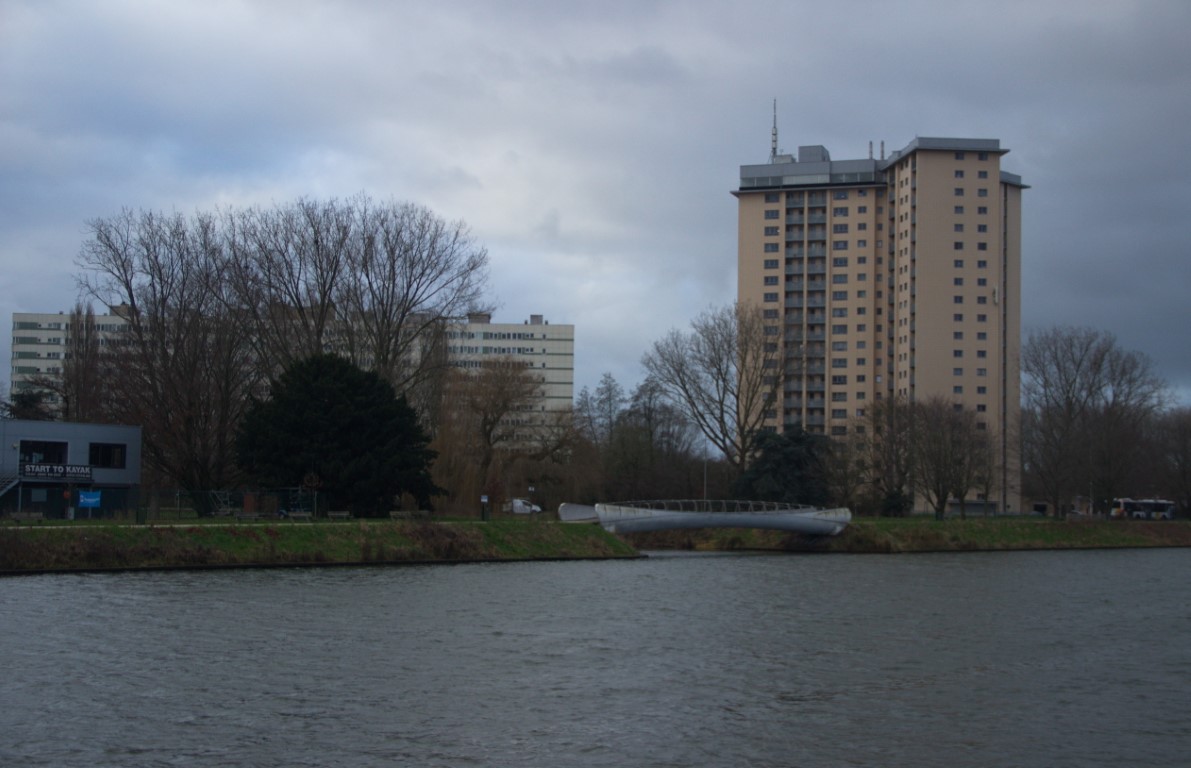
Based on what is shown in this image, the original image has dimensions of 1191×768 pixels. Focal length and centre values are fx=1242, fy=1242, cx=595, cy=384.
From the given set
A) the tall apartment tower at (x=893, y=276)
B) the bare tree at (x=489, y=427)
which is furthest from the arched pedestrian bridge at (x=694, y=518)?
the tall apartment tower at (x=893, y=276)

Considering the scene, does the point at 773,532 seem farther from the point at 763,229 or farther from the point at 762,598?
the point at 763,229

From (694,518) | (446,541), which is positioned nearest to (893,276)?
(694,518)

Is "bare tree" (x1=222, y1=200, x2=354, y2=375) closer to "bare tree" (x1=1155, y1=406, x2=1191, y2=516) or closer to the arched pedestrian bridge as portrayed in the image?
the arched pedestrian bridge

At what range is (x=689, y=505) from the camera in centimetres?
9562

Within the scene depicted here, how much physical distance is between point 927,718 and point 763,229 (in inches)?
4930

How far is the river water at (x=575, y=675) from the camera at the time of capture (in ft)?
60.1

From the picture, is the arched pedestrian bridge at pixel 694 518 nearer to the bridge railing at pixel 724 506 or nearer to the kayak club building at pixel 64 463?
the bridge railing at pixel 724 506

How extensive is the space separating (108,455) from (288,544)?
93.1ft

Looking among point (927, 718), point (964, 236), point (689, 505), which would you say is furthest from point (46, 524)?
point (964, 236)

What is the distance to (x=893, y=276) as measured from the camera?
13712 cm

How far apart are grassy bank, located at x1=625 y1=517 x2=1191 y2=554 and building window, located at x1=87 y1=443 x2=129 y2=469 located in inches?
1273

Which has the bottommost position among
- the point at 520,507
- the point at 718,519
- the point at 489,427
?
the point at 718,519

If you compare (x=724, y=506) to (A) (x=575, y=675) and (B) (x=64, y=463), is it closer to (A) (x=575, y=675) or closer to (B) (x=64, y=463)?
(B) (x=64, y=463)

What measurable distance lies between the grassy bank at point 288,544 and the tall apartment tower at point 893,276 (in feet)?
180
